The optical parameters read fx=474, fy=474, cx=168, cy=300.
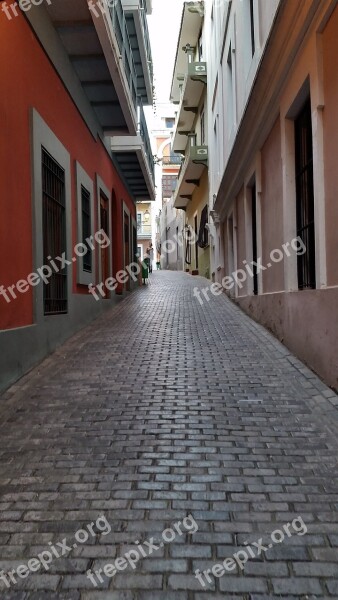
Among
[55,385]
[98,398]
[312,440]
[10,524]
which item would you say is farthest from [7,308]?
[312,440]

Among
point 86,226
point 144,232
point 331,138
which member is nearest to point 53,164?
point 86,226

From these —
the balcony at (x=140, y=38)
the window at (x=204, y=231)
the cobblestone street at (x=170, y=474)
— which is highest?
the balcony at (x=140, y=38)

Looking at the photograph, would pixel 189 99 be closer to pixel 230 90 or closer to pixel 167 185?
pixel 230 90

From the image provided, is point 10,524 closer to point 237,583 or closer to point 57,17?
point 237,583

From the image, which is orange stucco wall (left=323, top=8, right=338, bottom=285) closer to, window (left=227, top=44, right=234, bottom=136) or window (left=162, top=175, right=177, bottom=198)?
window (left=227, top=44, right=234, bottom=136)

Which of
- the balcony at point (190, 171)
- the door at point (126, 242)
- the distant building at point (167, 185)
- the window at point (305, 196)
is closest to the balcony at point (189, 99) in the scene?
the balcony at point (190, 171)

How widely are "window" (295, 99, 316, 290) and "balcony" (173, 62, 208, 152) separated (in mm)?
14779

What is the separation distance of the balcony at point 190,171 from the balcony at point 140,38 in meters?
3.24

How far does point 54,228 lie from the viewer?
25.1 feet

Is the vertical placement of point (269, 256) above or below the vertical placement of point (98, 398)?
above

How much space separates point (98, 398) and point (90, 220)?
6.05 metres

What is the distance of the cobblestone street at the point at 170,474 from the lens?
8.11 ft

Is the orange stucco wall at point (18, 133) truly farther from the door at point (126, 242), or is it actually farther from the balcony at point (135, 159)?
the door at point (126, 242)

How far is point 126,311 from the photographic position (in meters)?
11.6
